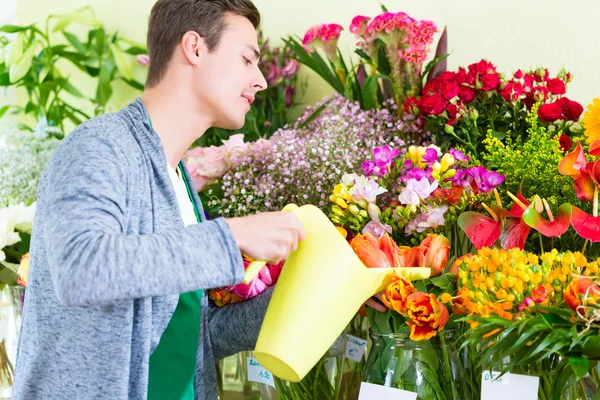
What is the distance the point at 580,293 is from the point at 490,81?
1.79 ft

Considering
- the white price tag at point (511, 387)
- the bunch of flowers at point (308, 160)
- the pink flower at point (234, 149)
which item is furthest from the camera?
the pink flower at point (234, 149)

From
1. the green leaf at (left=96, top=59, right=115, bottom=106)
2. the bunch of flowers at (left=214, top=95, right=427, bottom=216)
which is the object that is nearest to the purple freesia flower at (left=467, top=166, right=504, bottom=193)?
the bunch of flowers at (left=214, top=95, right=427, bottom=216)

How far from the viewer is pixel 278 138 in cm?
141

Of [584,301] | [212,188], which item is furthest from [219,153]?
[584,301]

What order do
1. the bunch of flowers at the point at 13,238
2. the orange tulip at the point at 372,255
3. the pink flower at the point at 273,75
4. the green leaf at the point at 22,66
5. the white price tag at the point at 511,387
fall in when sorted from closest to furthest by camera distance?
the white price tag at the point at 511,387, the orange tulip at the point at 372,255, the bunch of flowers at the point at 13,238, the pink flower at the point at 273,75, the green leaf at the point at 22,66

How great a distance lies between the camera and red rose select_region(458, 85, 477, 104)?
125cm

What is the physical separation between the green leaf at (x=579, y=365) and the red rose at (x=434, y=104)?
57cm

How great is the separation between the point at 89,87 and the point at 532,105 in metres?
1.46

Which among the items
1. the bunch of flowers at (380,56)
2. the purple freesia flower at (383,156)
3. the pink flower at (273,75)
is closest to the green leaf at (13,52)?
the pink flower at (273,75)

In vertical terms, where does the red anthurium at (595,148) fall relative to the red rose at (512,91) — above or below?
below

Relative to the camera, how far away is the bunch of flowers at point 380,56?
1.37 metres

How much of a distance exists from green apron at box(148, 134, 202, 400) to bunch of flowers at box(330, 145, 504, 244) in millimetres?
277

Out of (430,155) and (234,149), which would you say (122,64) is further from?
(430,155)

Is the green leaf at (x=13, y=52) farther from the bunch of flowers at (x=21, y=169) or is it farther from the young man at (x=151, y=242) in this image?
the young man at (x=151, y=242)
